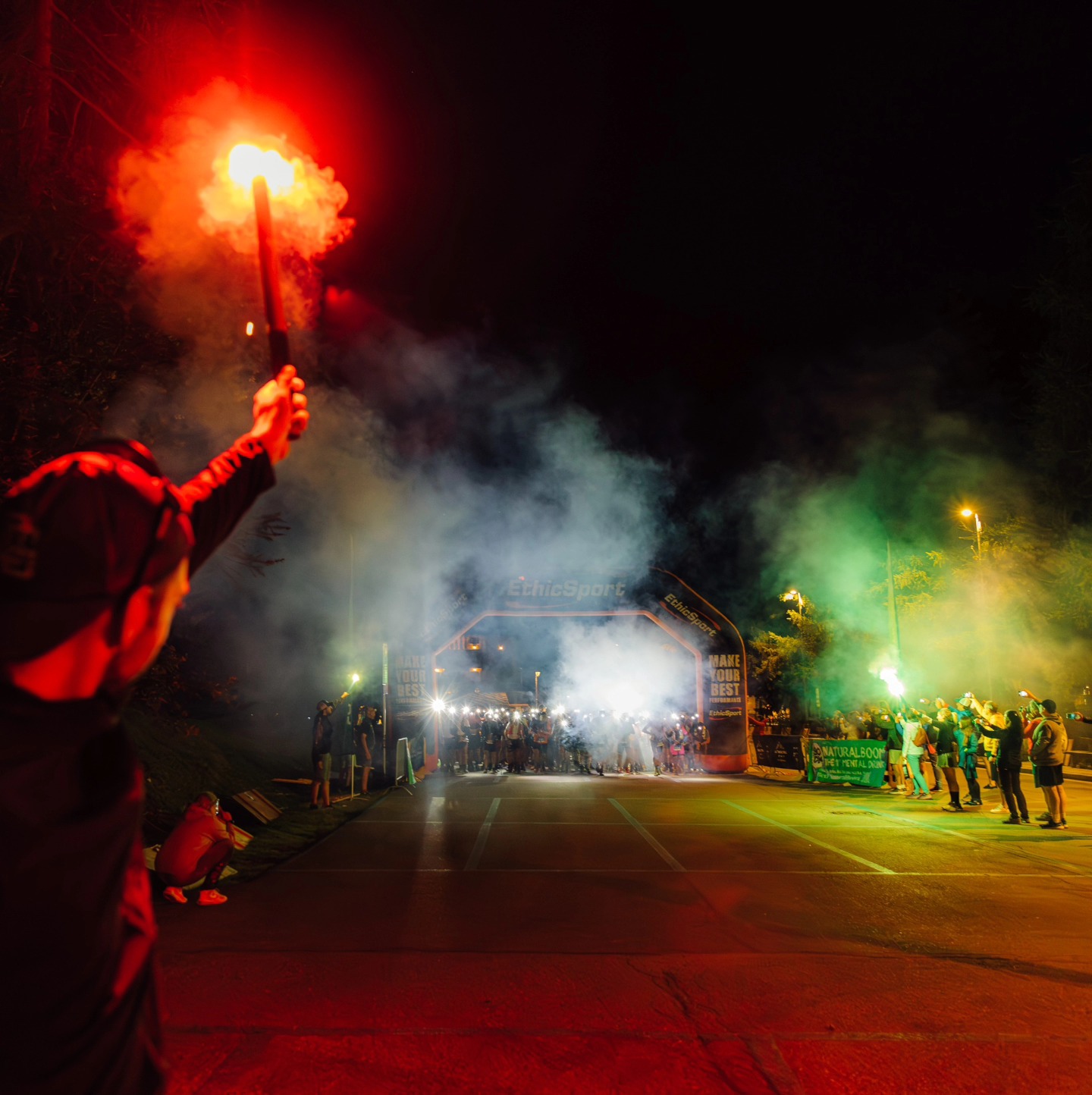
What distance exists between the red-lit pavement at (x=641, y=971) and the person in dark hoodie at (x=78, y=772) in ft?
7.18

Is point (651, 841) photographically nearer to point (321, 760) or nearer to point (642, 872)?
point (642, 872)

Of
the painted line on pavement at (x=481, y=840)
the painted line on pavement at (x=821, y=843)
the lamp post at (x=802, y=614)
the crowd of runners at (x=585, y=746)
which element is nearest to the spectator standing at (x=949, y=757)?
the painted line on pavement at (x=821, y=843)

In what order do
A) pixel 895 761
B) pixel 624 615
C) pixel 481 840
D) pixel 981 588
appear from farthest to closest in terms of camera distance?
pixel 624 615, pixel 981 588, pixel 895 761, pixel 481 840

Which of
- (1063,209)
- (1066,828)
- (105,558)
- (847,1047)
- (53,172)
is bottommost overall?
(847,1047)

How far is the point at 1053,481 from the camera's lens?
18.5 metres

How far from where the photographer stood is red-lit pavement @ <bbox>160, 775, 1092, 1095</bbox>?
321 cm

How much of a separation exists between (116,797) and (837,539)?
23794 millimetres

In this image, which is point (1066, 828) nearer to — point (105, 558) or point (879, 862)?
point (879, 862)

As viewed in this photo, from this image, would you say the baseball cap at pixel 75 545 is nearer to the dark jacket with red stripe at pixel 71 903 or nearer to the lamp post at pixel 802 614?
the dark jacket with red stripe at pixel 71 903

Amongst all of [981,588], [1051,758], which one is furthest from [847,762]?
[981,588]

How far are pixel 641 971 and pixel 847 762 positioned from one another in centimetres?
1336

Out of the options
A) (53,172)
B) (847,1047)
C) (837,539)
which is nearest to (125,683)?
(847,1047)

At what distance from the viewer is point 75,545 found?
1.21 metres

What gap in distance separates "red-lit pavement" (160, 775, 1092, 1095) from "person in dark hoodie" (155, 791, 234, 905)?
21cm
